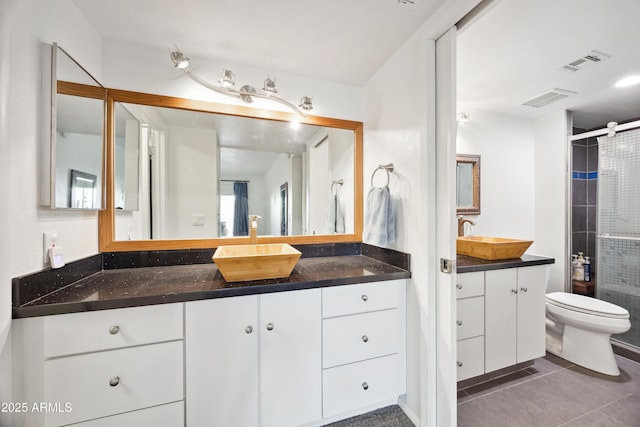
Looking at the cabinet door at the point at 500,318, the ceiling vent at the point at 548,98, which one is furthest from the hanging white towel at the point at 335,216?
the ceiling vent at the point at 548,98

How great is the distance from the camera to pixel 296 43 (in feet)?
4.94

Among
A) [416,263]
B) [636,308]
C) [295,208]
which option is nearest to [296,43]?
[295,208]

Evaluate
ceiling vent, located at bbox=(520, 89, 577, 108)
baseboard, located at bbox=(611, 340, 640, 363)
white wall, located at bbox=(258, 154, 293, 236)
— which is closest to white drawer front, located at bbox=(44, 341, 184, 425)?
white wall, located at bbox=(258, 154, 293, 236)

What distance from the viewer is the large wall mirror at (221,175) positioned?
1.56m

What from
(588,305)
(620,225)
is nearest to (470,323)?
(588,305)

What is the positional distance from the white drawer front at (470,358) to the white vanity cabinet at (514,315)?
7 centimetres

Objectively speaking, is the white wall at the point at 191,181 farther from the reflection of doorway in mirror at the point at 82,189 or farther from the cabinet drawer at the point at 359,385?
the cabinet drawer at the point at 359,385

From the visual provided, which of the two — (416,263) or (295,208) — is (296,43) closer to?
(295,208)

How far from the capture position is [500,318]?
5.91ft

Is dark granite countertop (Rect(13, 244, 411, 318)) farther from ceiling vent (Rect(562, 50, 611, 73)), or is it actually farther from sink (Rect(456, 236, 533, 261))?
ceiling vent (Rect(562, 50, 611, 73))

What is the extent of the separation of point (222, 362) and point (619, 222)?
358 cm

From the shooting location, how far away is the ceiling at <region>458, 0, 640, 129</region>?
1287 millimetres

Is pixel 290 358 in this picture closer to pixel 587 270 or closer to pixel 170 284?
pixel 170 284

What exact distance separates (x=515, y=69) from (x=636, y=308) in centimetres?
249
